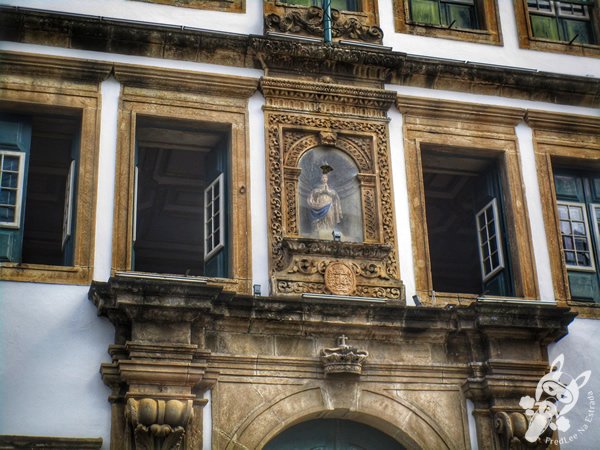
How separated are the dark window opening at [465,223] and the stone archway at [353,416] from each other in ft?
6.98

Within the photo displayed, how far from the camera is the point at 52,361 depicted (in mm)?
13234

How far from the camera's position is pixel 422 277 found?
48.9 feet

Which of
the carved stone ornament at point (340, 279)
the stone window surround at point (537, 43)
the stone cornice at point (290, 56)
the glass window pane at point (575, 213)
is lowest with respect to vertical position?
the carved stone ornament at point (340, 279)

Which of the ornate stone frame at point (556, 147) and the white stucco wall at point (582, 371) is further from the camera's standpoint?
the ornate stone frame at point (556, 147)

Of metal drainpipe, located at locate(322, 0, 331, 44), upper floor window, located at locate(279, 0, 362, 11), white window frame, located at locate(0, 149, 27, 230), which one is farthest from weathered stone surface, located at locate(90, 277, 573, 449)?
upper floor window, located at locate(279, 0, 362, 11)

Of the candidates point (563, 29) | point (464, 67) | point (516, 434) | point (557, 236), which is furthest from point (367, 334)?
point (563, 29)

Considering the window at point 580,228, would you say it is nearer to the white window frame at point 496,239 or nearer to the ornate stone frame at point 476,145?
the ornate stone frame at point 476,145

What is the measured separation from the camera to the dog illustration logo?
14.3 m

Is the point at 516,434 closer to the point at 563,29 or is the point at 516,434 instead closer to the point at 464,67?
the point at 464,67

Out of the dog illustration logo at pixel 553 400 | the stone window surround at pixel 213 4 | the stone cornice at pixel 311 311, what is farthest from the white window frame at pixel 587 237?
the stone window surround at pixel 213 4

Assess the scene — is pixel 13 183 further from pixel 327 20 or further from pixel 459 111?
pixel 459 111

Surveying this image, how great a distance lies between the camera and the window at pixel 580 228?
15773 mm

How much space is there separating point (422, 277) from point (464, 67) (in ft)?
10.1

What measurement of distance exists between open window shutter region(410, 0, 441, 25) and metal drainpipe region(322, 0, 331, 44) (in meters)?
1.33
